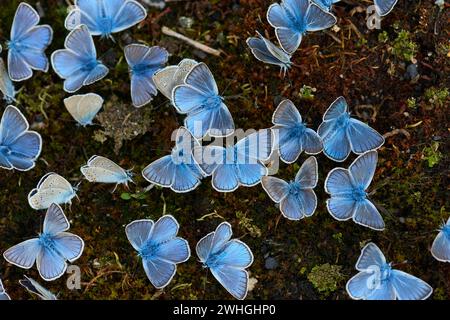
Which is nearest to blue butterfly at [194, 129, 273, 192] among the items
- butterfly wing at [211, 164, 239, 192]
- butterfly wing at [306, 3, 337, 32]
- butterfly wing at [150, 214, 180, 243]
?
butterfly wing at [211, 164, 239, 192]

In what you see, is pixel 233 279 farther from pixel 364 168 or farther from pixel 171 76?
pixel 171 76

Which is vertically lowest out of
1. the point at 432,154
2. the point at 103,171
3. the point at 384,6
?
the point at 103,171

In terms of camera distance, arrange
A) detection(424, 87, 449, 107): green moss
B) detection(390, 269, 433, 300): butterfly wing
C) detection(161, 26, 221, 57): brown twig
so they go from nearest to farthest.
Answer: detection(390, 269, 433, 300): butterfly wing < detection(424, 87, 449, 107): green moss < detection(161, 26, 221, 57): brown twig

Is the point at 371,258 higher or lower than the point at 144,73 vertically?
lower

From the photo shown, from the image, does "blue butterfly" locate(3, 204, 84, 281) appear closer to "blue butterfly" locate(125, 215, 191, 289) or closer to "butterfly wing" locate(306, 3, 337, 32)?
"blue butterfly" locate(125, 215, 191, 289)

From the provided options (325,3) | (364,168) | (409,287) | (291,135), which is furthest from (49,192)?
(409,287)

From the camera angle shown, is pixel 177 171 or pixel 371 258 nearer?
pixel 371 258
